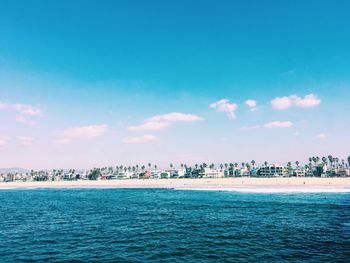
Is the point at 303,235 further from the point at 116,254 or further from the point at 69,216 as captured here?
the point at 69,216

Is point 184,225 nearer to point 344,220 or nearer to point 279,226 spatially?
point 279,226

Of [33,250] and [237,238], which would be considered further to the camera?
[237,238]

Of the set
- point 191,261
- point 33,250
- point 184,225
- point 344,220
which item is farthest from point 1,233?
point 344,220

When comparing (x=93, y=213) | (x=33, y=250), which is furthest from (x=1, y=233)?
(x=93, y=213)

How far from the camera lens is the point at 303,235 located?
3709 centimetres

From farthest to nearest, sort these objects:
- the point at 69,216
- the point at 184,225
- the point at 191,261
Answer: the point at 69,216 → the point at 184,225 → the point at 191,261

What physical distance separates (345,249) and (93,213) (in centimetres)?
4640

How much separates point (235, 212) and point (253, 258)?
2962cm

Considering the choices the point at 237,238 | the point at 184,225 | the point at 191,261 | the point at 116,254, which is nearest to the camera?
the point at 191,261

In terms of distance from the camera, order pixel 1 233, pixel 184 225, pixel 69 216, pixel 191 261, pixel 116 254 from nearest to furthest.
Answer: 1. pixel 191 261
2. pixel 116 254
3. pixel 1 233
4. pixel 184 225
5. pixel 69 216

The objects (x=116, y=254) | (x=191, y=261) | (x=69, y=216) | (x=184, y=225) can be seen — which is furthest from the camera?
(x=69, y=216)

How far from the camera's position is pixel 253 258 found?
92.6 feet

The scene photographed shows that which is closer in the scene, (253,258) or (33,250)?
(253,258)

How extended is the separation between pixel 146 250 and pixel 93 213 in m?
31.5
